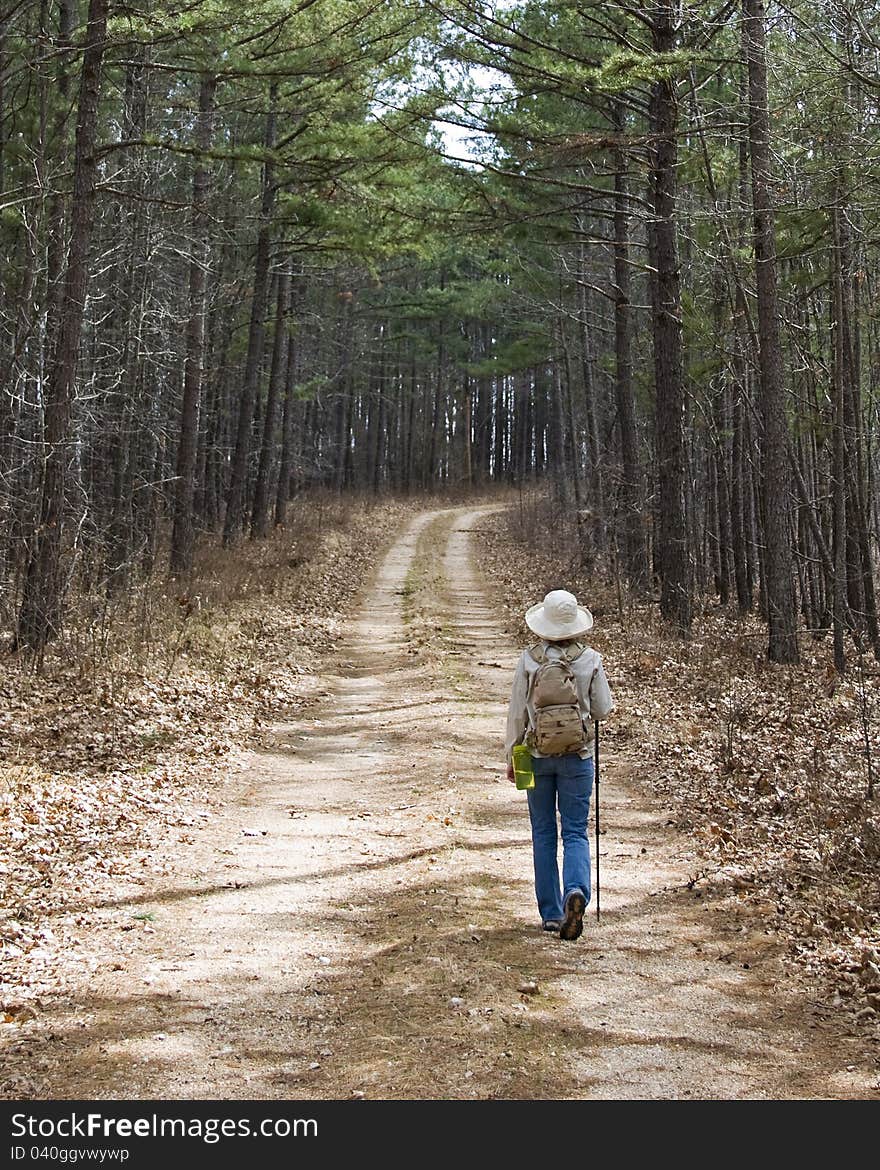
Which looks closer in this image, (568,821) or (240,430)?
(568,821)

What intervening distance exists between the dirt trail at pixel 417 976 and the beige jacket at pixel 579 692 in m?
1.18

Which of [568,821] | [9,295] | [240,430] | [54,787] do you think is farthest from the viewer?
[240,430]

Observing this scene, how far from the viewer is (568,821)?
266 inches

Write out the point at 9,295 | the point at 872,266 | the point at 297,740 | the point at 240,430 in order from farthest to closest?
the point at 240,430
the point at 9,295
the point at 872,266
the point at 297,740

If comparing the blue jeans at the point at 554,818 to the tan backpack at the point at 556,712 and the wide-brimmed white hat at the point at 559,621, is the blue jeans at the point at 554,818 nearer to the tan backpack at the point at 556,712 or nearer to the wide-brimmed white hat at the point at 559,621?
the tan backpack at the point at 556,712

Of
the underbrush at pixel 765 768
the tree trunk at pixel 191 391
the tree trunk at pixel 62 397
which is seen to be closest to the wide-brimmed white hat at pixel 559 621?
the underbrush at pixel 765 768

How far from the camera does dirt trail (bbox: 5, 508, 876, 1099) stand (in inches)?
195

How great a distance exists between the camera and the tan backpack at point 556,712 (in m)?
6.63

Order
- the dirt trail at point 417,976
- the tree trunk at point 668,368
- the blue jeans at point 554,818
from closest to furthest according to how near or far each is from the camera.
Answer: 1. the dirt trail at point 417,976
2. the blue jeans at point 554,818
3. the tree trunk at point 668,368

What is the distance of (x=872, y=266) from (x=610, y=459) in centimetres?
903

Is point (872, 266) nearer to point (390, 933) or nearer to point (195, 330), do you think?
point (195, 330)

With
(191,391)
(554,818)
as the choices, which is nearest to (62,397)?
(191,391)

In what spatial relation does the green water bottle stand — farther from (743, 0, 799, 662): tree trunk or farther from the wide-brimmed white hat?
(743, 0, 799, 662): tree trunk

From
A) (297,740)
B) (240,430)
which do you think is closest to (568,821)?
(297,740)
